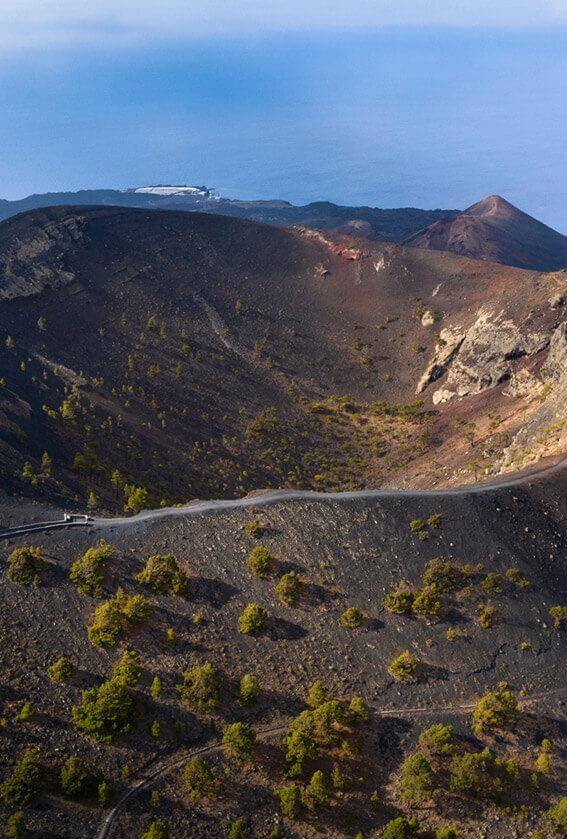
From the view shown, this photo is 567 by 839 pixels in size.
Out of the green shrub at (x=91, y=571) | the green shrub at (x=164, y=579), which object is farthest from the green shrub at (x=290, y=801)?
the green shrub at (x=91, y=571)

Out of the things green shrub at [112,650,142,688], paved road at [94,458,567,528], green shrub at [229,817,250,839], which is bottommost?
green shrub at [229,817,250,839]

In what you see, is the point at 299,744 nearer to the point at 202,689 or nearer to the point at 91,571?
the point at 202,689

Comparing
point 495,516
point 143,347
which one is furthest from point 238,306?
point 495,516

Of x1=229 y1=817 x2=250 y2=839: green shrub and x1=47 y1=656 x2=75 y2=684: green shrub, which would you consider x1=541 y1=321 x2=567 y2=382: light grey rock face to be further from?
x1=47 y1=656 x2=75 y2=684: green shrub

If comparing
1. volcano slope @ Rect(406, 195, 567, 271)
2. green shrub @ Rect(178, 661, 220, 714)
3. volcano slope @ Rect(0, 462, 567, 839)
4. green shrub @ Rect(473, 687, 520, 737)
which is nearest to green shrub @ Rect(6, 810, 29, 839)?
volcano slope @ Rect(0, 462, 567, 839)

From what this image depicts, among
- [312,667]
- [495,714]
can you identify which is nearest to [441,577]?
[495,714]

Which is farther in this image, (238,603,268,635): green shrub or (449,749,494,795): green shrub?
(238,603,268,635): green shrub
